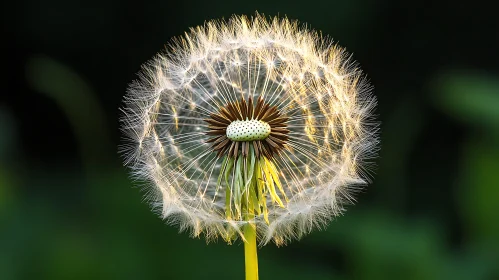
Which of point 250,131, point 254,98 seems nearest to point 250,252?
point 250,131

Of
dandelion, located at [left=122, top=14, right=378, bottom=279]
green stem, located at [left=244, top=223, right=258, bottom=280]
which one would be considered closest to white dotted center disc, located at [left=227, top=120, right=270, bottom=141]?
dandelion, located at [left=122, top=14, right=378, bottom=279]

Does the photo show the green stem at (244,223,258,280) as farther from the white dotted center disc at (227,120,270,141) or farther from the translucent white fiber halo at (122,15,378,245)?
the white dotted center disc at (227,120,270,141)

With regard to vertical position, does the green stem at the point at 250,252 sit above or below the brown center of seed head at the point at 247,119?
below

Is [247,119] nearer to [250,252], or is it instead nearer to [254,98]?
[254,98]

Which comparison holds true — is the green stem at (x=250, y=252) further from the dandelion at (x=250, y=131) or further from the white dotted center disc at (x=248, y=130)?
the white dotted center disc at (x=248, y=130)

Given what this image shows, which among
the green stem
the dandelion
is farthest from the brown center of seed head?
the green stem

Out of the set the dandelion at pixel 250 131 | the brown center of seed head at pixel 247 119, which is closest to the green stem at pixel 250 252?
the dandelion at pixel 250 131

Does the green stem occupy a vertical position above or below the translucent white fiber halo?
below
